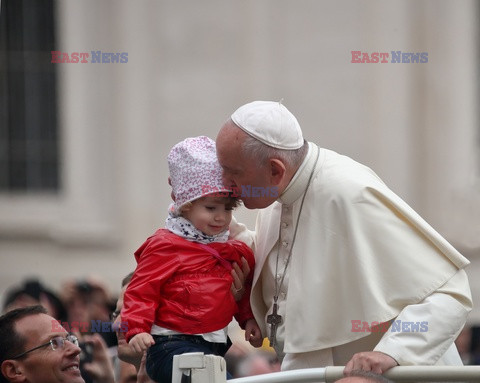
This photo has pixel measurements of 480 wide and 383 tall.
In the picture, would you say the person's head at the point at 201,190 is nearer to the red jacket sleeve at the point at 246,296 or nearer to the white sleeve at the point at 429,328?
the red jacket sleeve at the point at 246,296

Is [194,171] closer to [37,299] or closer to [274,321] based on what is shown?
[274,321]

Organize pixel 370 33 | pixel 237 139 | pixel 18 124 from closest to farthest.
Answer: pixel 237 139 → pixel 370 33 → pixel 18 124

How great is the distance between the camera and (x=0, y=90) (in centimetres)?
1412

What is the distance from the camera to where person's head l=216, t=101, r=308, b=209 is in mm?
4977

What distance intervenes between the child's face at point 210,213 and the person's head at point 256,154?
0.09 meters

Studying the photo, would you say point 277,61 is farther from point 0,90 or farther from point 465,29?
point 0,90

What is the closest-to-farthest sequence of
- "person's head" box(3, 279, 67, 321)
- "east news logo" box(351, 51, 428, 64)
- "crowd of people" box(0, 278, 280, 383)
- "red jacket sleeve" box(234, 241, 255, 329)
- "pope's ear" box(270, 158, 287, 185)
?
"pope's ear" box(270, 158, 287, 185)
"red jacket sleeve" box(234, 241, 255, 329)
"crowd of people" box(0, 278, 280, 383)
"person's head" box(3, 279, 67, 321)
"east news logo" box(351, 51, 428, 64)

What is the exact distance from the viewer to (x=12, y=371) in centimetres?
537

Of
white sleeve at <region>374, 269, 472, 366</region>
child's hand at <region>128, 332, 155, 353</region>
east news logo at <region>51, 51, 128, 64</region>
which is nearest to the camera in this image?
white sleeve at <region>374, 269, 472, 366</region>

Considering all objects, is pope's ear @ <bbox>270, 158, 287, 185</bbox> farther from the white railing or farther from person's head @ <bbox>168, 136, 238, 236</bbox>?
the white railing

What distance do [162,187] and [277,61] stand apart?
154 centimetres

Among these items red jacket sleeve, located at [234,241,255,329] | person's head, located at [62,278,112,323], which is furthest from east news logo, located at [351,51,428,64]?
red jacket sleeve, located at [234,241,255,329]

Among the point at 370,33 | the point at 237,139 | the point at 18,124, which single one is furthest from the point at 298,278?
the point at 18,124

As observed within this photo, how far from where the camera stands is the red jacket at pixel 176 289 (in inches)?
196
